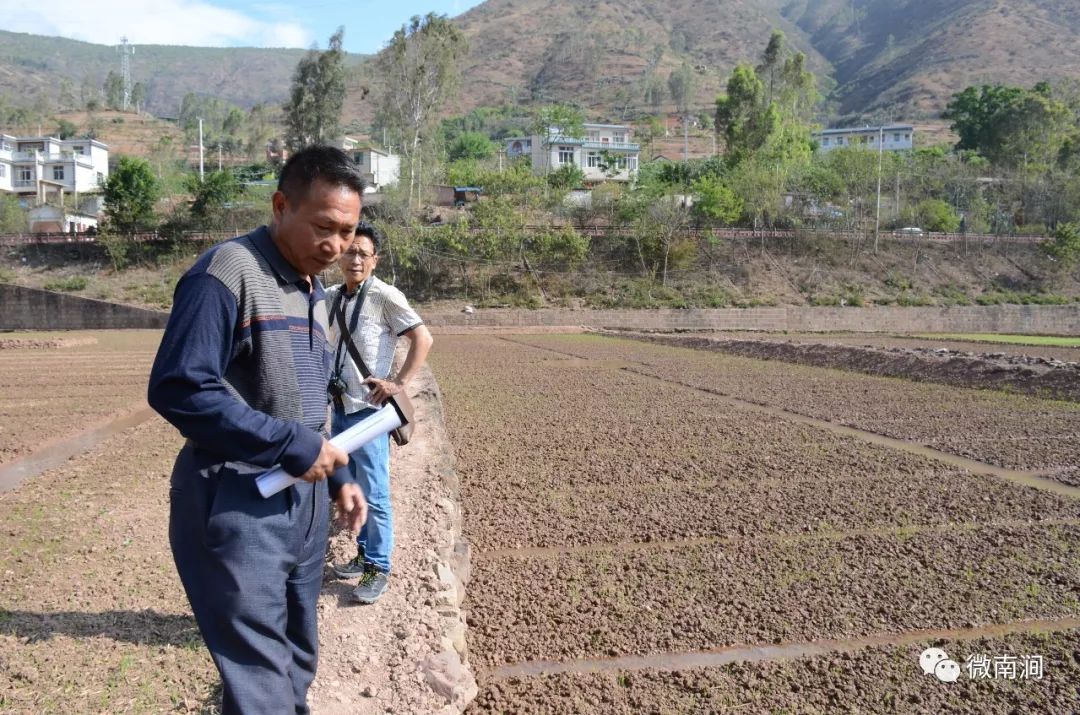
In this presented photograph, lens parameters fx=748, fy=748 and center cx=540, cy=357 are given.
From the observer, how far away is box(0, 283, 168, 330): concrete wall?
104 feet

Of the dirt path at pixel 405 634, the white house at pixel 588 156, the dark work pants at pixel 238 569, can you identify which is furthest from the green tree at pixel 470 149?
the dark work pants at pixel 238 569

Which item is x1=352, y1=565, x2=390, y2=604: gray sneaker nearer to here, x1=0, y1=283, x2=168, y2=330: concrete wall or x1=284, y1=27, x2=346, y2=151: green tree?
x1=0, y1=283, x2=168, y2=330: concrete wall

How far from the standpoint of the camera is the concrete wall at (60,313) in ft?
104

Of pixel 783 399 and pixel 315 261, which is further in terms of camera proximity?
pixel 783 399

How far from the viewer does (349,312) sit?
3.77 metres

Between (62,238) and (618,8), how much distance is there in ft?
559

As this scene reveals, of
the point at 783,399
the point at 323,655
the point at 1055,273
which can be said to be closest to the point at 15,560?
the point at 323,655

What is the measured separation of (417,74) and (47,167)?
3564 cm

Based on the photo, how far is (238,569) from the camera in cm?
196

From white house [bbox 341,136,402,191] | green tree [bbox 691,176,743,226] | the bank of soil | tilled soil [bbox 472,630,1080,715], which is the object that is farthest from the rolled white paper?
white house [bbox 341,136,402,191]

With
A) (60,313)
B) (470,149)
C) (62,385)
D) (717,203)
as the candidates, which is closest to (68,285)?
(60,313)

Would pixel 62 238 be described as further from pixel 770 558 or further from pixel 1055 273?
pixel 1055 273

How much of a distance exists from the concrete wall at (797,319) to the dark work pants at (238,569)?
3221 centimetres

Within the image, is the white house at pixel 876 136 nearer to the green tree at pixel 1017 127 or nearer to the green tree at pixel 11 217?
the green tree at pixel 1017 127
